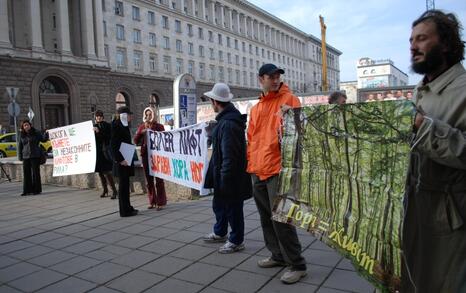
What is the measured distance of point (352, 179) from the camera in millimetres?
2549

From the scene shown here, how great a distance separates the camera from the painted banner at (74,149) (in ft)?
30.7

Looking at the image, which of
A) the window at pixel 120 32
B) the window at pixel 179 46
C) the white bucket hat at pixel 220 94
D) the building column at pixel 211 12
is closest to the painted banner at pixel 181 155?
the white bucket hat at pixel 220 94

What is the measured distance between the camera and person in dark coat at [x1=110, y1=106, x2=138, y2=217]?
22.2ft

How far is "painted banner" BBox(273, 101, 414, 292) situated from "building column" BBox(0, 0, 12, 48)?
37.5 metres

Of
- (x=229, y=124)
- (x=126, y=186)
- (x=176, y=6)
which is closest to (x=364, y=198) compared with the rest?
(x=229, y=124)

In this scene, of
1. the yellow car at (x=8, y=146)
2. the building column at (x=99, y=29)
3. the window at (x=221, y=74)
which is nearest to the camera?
the yellow car at (x=8, y=146)

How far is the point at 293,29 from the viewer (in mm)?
101125

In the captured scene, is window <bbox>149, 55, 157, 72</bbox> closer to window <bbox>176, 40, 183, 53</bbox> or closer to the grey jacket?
window <bbox>176, 40, 183, 53</bbox>

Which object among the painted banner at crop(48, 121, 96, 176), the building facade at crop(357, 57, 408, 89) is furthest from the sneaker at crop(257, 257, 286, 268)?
the building facade at crop(357, 57, 408, 89)

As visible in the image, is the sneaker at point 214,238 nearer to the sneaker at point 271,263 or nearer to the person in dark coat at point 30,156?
the sneaker at point 271,263

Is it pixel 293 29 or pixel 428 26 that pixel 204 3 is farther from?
pixel 428 26

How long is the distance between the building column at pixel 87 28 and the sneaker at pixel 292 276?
4222 cm

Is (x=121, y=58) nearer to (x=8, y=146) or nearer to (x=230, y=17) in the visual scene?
(x=8, y=146)

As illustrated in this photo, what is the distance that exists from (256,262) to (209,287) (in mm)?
759
